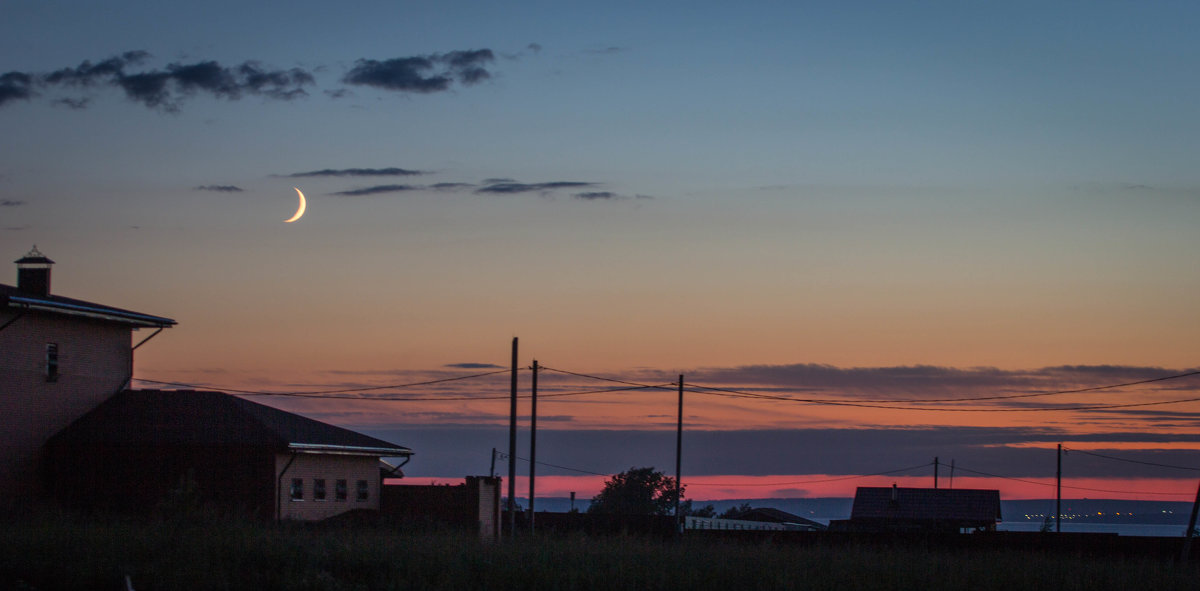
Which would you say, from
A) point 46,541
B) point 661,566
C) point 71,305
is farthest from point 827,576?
point 71,305

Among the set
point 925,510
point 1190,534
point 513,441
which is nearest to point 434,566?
point 513,441

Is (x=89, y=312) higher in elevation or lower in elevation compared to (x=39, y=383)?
higher

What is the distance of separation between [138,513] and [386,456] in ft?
28.6

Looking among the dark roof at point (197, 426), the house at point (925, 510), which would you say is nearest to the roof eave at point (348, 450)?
the dark roof at point (197, 426)

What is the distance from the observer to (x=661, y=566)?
2377 cm

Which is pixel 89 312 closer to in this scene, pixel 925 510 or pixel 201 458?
pixel 201 458

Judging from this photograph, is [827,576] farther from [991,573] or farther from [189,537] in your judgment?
[189,537]

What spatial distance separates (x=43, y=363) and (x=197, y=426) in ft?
16.2

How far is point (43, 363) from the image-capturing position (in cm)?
3634

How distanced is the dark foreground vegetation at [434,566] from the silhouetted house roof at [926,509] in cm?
4286

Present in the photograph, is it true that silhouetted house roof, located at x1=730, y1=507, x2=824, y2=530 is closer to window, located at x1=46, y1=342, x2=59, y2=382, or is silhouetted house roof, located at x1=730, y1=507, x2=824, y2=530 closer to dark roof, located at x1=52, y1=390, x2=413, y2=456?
dark roof, located at x1=52, y1=390, x2=413, y2=456

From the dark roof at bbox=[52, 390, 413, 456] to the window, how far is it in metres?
1.76

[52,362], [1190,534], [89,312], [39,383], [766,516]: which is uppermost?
[89,312]

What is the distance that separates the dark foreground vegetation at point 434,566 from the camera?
21.1 metres
